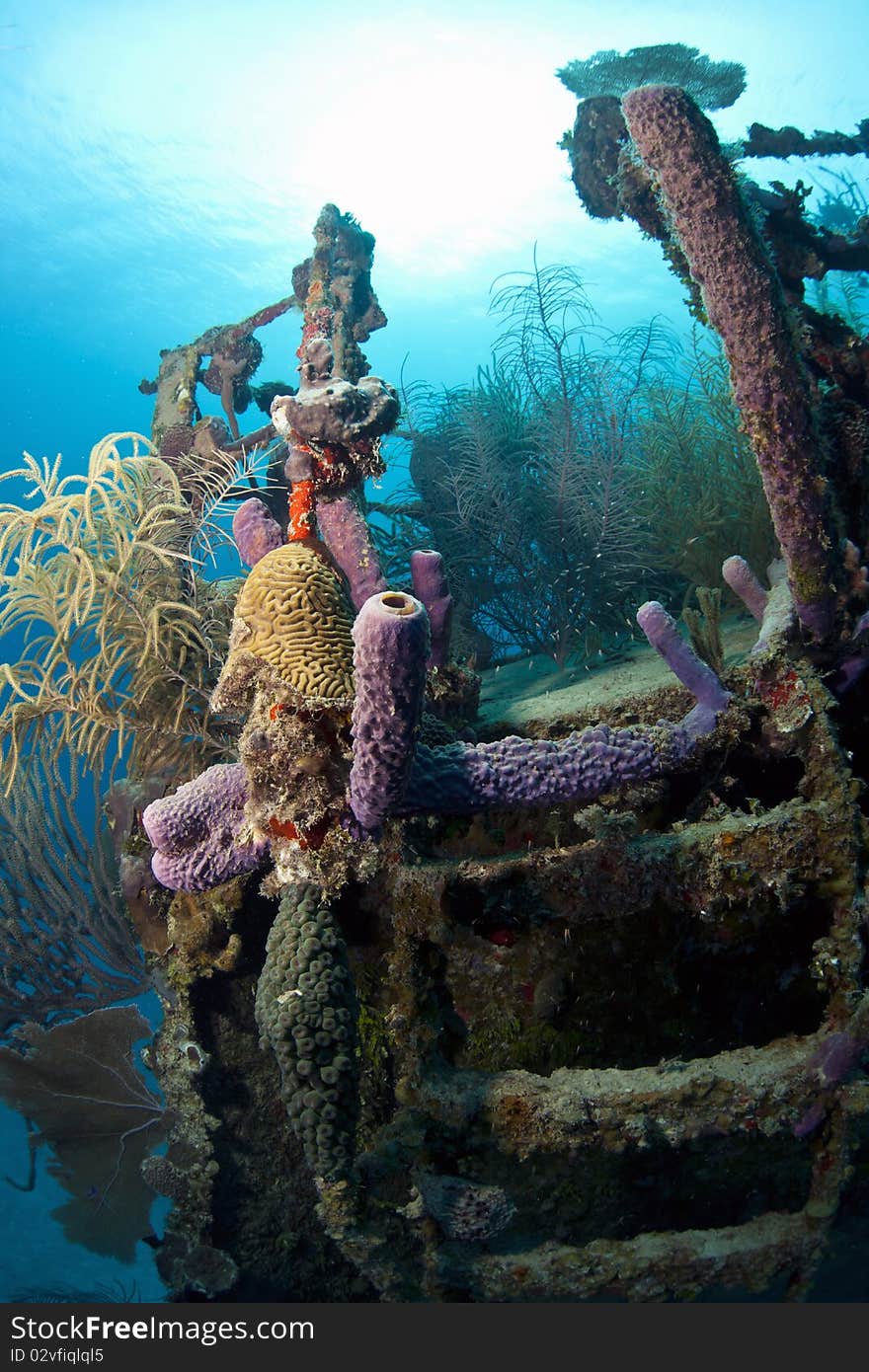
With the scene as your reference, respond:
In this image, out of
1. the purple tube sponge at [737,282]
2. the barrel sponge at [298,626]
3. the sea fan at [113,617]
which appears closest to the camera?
the barrel sponge at [298,626]

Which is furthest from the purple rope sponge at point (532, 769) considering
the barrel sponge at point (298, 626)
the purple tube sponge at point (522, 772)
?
the barrel sponge at point (298, 626)

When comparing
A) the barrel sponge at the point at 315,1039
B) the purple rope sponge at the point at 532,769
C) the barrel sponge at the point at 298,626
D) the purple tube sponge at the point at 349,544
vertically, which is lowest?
the barrel sponge at the point at 315,1039

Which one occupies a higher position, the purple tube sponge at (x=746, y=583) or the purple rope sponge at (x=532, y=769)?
the purple tube sponge at (x=746, y=583)

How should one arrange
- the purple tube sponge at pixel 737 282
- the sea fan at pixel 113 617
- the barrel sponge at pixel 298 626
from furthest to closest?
1. the sea fan at pixel 113 617
2. the purple tube sponge at pixel 737 282
3. the barrel sponge at pixel 298 626

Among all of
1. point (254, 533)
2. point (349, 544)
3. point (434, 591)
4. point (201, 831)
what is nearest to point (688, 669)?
point (434, 591)

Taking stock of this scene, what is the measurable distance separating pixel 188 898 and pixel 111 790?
1.30 meters

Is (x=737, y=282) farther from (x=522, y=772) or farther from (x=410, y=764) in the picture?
(x=410, y=764)

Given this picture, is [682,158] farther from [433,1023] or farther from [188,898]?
[188,898]

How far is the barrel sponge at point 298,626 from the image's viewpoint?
2488 millimetres

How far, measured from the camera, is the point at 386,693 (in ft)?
6.90

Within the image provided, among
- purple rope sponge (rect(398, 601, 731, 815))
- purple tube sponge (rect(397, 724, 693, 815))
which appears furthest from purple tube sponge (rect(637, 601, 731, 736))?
purple tube sponge (rect(397, 724, 693, 815))

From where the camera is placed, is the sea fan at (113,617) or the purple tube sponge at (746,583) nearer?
the purple tube sponge at (746,583)

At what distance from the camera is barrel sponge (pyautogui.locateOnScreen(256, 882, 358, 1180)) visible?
2250 mm

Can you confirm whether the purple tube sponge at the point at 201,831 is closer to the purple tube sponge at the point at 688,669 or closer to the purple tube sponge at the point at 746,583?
the purple tube sponge at the point at 688,669
